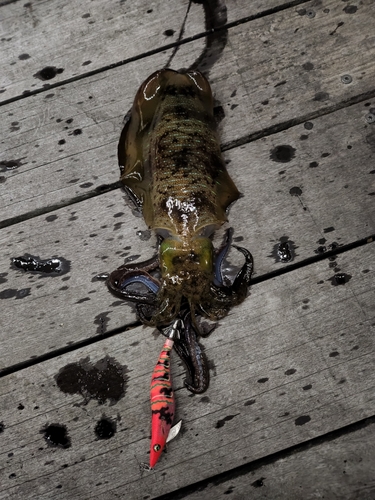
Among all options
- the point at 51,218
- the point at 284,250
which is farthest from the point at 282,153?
the point at 51,218

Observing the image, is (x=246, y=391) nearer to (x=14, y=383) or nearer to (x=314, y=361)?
(x=314, y=361)

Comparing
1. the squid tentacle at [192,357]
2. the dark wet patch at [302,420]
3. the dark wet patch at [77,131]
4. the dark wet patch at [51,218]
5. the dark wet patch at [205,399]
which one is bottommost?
the dark wet patch at [302,420]

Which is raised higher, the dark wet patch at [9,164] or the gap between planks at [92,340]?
the dark wet patch at [9,164]

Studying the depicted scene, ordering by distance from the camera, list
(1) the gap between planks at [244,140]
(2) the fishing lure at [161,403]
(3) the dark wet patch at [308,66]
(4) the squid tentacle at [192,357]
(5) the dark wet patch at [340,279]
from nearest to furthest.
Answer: (2) the fishing lure at [161,403]
(4) the squid tentacle at [192,357]
(5) the dark wet patch at [340,279]
(1) the gap between planks at [244,140]
(3) the dark wet patch at [308,66]

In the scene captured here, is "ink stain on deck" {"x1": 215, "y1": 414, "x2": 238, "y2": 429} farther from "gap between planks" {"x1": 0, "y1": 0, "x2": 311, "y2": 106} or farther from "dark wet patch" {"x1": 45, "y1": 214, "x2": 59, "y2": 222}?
"gap between planks" {"x1": 0, "y1": 0, "x2": 311, "y2": 106}

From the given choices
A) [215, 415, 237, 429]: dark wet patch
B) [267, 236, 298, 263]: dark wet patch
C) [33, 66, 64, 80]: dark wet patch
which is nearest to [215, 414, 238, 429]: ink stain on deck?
[215, 415, 237, 429]: dark wet patch

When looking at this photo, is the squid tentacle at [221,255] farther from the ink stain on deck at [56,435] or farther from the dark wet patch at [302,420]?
the ink stain on deck at [56,435]

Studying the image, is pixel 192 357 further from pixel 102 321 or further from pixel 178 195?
pixel 178 195

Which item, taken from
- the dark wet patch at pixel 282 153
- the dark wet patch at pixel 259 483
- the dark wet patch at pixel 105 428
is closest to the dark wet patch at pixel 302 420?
the dark wet patch at pixel 259 483
